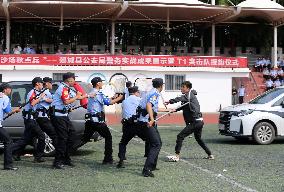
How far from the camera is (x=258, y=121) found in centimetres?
1590

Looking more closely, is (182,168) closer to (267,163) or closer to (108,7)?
(267,163)

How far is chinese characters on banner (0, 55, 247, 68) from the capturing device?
33.4m

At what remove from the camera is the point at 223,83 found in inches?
1399

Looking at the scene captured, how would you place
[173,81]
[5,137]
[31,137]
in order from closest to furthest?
[5,137] < [31,137] < [173,81]

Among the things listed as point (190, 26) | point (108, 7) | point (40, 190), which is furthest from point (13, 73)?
point (40, 190)

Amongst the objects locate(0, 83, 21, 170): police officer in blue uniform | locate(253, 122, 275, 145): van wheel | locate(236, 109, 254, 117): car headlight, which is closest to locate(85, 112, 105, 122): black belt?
locate(0, 83, 21, 170): police officer in blue uniform

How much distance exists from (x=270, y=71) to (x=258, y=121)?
22819mm

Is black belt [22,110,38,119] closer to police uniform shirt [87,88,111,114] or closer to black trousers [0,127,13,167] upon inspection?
black trousers [0,127,13,167]

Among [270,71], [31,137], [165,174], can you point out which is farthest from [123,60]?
[165,174]

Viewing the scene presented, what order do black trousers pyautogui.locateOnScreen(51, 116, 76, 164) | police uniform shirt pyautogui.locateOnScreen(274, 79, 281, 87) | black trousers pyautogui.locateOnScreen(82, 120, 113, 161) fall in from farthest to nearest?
police uniform shirt pyautogui.locateOnScreen(274, 79, 281, 87) < black trousers pyautogui.locateOnScreen(82, 120, 113, 161) < black trousers pyautogui.locateOnScreen(51, 116, 76, 164)

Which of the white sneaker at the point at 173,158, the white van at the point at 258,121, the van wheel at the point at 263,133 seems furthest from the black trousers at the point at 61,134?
the van wheel at the point at 263,133

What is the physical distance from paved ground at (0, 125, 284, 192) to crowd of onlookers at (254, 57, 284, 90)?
2297cm

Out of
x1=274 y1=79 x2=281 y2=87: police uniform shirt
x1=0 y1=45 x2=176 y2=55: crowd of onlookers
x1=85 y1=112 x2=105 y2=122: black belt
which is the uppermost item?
x1=0 y1=45 x2=176 y2=55: crowd of onlookers

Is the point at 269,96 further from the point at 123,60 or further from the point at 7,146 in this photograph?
the point at 123,60
